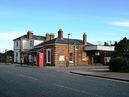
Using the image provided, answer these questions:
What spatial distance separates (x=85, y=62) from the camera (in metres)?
68.3

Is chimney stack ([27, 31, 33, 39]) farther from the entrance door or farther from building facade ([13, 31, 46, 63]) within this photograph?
the entrance door

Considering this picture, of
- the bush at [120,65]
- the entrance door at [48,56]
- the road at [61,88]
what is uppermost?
→ the entrance door at [48,56]

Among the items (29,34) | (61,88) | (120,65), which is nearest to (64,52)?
(29,34)

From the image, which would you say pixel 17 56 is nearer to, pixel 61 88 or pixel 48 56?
pixel 48 56

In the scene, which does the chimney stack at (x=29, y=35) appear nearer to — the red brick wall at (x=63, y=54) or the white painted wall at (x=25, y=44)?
the white painted wall at (x=25, y=44)

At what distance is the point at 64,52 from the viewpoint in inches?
2467

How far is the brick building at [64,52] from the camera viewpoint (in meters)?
61.5

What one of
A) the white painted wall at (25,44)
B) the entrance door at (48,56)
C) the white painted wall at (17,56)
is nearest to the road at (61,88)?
the entrance door at (48,56)

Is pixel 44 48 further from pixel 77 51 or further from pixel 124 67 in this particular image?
pixel 124 67

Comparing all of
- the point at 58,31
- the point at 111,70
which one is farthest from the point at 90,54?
the point at 111,70

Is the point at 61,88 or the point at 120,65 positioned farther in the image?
the point at 120,65

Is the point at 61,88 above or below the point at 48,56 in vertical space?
below

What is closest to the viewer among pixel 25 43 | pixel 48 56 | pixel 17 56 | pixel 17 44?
pixel 48 56

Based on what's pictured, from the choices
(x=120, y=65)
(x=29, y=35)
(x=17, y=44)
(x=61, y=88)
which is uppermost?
(x=29, y=35)
